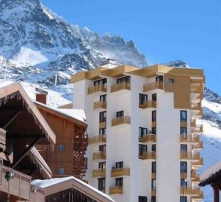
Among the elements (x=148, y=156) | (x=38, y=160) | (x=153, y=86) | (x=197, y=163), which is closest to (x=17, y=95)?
(x=38, y=160)

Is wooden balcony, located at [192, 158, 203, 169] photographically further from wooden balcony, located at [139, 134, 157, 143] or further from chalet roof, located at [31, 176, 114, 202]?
chalet roof, located at [31, 176, 114, 202]

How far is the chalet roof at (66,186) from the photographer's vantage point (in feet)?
102

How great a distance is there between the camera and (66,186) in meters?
32.1

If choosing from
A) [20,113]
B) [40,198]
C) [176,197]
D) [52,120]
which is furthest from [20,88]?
[176,197]

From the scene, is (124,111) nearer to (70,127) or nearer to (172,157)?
(172,157)

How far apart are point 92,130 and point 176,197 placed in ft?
41.1

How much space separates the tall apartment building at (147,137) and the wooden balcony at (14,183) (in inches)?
2383

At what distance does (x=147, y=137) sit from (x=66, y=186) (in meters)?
56.9

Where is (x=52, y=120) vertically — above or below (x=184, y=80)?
below

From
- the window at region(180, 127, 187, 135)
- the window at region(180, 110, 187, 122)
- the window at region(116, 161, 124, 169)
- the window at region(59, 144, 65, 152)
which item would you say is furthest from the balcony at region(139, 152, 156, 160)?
the window at region(59, 144, 65, 152)

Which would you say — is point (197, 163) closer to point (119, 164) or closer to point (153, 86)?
point (119, 164)

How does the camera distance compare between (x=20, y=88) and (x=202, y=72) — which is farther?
(x=202, y=72)

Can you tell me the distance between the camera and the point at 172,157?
292 feet

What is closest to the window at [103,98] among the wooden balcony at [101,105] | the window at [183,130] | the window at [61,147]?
the wooden balcony at [101,105]
